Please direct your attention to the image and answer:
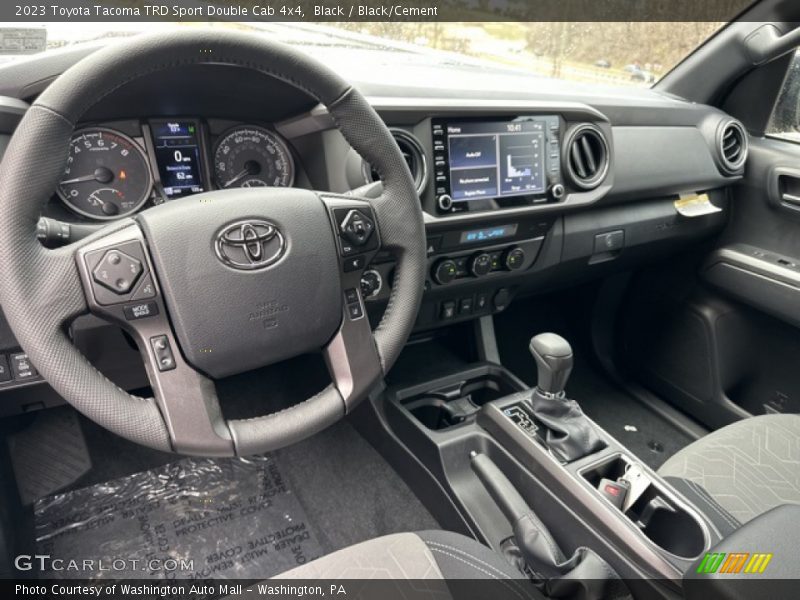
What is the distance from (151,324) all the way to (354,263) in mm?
340

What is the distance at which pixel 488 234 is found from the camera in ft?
5.30

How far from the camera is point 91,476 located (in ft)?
5.68

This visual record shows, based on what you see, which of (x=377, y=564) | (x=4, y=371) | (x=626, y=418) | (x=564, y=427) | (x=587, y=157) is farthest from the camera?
(x=626, y=418)

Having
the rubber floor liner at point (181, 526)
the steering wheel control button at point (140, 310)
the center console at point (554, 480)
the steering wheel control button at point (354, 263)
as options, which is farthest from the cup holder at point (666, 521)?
the steering wheel control button at point (140, 310)

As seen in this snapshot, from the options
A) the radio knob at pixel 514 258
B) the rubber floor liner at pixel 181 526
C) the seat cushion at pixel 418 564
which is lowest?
the rubber floor liner at pixel 181 526

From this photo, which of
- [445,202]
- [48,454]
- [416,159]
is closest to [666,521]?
[445,202]

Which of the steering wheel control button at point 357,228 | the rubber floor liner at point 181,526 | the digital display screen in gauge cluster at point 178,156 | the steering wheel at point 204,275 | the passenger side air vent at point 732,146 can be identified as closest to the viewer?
the steering wheel at point 204,275

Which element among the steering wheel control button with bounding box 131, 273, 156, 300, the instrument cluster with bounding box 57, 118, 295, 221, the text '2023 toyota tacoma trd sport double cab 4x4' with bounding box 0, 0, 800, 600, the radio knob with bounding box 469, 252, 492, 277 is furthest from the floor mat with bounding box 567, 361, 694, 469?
the steering wheel control button with bounding box 131, 273, 156, 300

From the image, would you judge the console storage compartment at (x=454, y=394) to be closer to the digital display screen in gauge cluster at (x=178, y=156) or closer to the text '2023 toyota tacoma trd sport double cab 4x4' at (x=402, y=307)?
the text '2023 toyota tacoma trd sport double cab 4x4' at (x=402, y=307)

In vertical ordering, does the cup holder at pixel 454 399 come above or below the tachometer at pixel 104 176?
below

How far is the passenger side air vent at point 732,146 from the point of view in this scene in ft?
6.80

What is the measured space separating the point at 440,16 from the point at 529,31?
1.18 feet

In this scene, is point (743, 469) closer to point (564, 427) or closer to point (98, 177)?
point (564, 427)

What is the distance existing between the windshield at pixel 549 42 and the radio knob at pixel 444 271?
612 mm
